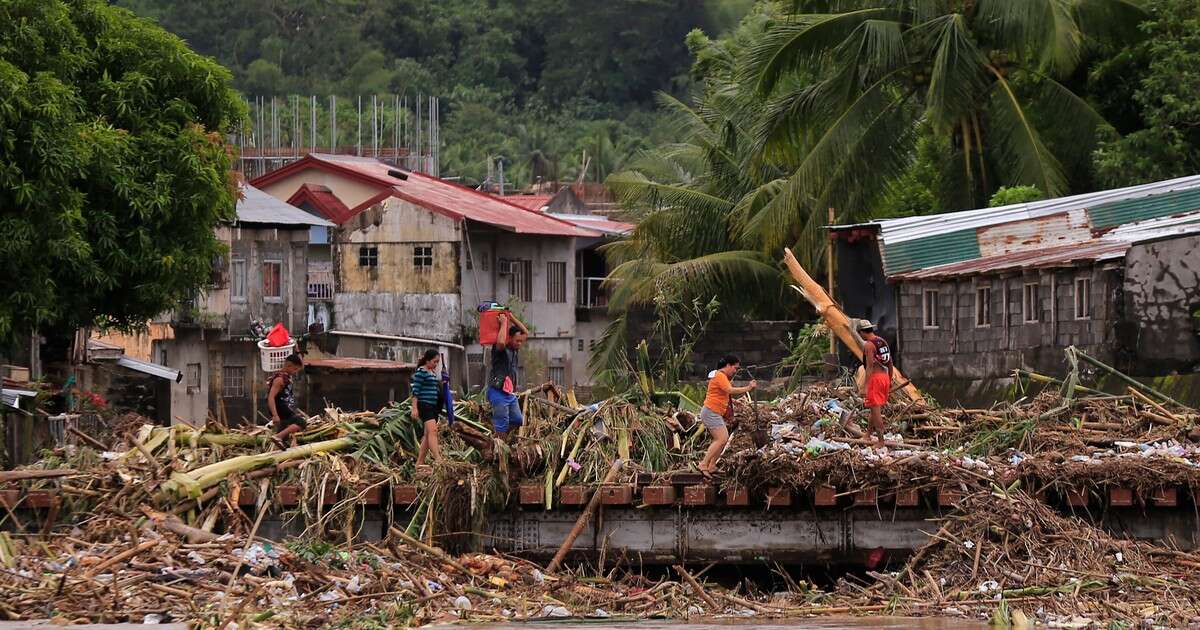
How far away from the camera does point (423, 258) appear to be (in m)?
43.5

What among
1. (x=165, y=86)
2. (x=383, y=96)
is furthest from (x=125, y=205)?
(x=383, y=96)

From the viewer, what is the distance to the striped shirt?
16.4 m

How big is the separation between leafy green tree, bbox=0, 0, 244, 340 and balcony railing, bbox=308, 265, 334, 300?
1424 cm

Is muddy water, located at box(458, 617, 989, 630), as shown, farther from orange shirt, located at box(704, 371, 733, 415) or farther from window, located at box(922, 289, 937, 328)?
window, located at box(922, 289, 937, 328)

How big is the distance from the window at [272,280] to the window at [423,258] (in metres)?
3.66

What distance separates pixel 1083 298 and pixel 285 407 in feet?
35.2

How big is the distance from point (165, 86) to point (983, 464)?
53.8 feet

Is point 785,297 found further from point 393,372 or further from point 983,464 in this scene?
point 983,464

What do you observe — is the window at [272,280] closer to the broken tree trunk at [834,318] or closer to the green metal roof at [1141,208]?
the green metal roof at [1141,208]

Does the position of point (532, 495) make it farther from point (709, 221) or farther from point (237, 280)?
point (237, 280)

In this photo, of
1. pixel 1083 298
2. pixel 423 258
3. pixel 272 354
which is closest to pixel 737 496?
pixel 1083 298

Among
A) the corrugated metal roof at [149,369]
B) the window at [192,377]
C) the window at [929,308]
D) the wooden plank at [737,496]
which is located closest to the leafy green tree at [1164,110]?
the window at [929,308]

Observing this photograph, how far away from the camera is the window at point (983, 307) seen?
81.7 feet

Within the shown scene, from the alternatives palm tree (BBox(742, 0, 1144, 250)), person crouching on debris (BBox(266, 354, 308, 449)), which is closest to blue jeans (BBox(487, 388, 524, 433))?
person crouching on debris (BBox(266, 354, 308, 449))
